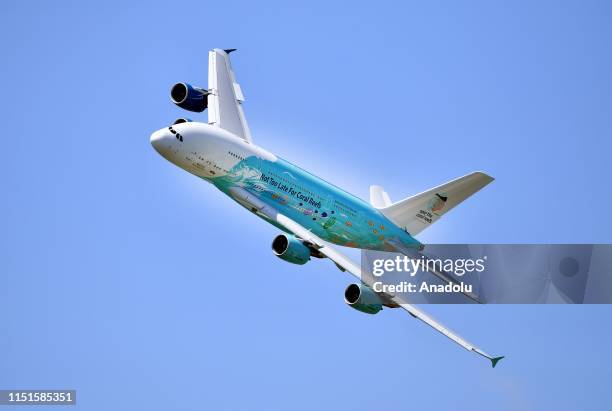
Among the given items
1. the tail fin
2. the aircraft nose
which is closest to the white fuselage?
the aircraft nose

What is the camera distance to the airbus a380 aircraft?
88875 millimetres

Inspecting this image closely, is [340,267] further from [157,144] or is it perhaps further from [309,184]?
[157,144]

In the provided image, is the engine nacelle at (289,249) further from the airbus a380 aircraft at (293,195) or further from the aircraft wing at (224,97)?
the aircraft wing at (224,97)

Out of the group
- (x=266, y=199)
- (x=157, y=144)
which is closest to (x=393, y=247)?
(x=266, y=199)

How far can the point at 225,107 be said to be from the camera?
325ft

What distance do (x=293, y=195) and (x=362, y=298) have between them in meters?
9.77

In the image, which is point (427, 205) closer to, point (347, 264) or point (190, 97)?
point (347, 264)

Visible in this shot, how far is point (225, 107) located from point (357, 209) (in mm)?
12584

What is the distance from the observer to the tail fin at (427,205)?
98.0 meters

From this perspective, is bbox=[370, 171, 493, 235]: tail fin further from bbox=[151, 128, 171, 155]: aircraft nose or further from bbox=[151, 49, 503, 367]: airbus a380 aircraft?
bbox=[151, 128, 171, 155]: aircraft nose

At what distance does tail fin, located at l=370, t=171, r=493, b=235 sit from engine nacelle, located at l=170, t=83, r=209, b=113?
49.9ft

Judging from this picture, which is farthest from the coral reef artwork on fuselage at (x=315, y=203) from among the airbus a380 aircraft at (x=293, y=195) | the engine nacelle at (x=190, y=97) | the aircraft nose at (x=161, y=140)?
the engine nacelle at (x=190, y=97)

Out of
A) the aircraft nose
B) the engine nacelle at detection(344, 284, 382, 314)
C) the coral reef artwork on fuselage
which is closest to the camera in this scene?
the engine nacelle at detection(344, 284, 382, 314)

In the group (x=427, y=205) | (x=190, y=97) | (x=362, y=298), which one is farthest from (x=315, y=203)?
(x=190, y=97)
